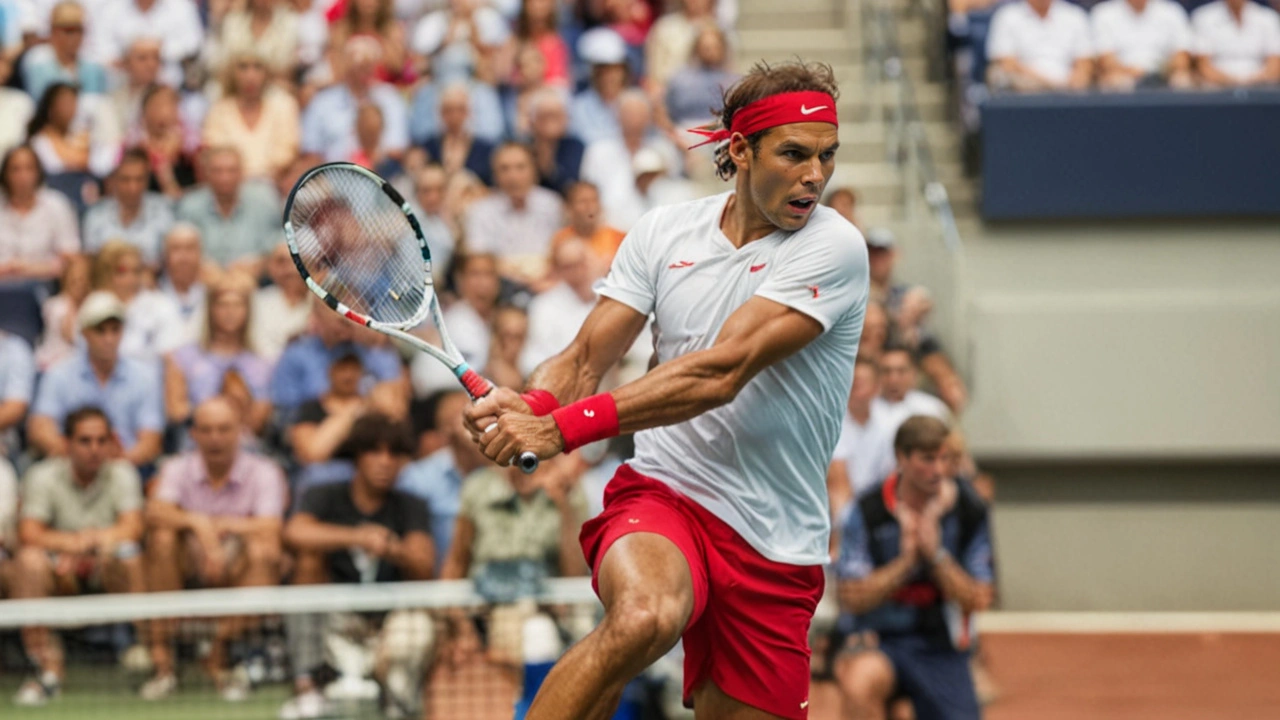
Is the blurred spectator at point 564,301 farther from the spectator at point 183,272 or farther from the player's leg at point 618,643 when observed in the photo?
the player's leg at point 618,643

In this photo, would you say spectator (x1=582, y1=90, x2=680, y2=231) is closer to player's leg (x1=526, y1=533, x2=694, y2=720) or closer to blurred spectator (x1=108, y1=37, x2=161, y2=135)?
blurred spectator (x1=108, y1=37, x2=161, y2=135)

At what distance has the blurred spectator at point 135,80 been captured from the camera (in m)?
11.2

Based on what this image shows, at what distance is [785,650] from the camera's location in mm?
5098

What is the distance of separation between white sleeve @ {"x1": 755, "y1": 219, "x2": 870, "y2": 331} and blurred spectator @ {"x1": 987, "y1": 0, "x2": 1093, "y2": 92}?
6.61 metres

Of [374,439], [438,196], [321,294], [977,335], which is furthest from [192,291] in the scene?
[321,294]

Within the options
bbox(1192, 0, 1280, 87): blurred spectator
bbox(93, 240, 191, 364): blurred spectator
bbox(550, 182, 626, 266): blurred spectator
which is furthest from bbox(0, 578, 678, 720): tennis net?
bbox(1192, 0, 1280, 87): blurred spectator

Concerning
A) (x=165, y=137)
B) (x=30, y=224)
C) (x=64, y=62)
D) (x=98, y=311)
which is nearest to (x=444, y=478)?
(x=98, y=311)

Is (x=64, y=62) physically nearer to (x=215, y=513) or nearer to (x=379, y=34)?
(x=379, y=34)

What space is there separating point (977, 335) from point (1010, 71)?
161cm

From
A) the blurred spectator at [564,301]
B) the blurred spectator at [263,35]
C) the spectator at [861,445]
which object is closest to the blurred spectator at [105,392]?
the blurred spectator at [564,301]

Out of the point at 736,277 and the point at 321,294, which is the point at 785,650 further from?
the point at 321,294

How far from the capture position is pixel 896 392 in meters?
9.24

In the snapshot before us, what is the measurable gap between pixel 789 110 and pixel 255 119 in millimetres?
6811

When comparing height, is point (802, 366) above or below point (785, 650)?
above
